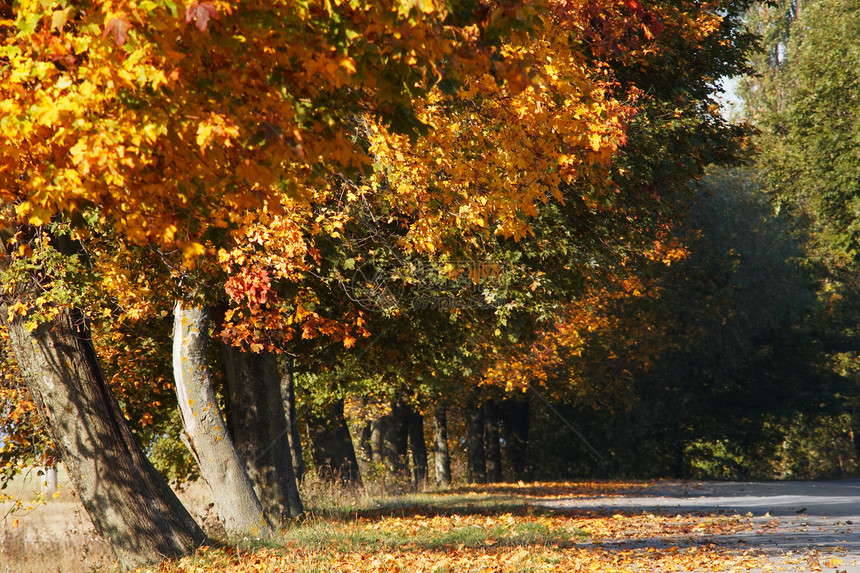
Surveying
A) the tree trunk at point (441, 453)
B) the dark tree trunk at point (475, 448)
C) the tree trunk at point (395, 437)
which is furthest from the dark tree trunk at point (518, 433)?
the tree trunk at point (395, 437)

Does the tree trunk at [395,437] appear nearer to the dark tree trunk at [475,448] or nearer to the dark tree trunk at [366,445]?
the dark tree trunk at [366,445]

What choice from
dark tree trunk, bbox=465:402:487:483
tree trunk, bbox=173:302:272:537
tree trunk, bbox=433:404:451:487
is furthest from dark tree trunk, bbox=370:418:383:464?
tree trunk, bbox=173:302:272:537

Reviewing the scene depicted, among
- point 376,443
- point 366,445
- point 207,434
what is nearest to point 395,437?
point 376,443

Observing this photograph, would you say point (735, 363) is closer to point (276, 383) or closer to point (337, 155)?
point (276, 383)

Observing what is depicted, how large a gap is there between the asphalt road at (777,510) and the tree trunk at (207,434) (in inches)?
202

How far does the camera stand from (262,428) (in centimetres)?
1289

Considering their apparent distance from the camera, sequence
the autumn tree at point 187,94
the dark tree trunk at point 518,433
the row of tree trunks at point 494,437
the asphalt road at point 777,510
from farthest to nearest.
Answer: the dark tree trunk at point 518,433 < the row of tree trunks at point 494,437 < the asphalt road at point 777,510 < the autumn tree at point 187,94

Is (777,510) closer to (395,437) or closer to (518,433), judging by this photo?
(395,437)

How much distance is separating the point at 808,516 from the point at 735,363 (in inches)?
653

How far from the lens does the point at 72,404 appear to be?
859cm

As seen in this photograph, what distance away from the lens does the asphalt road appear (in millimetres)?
9578

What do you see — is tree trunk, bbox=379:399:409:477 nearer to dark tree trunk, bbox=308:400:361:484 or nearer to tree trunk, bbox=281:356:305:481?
dark tree trunk, bbox=308:400:361:484

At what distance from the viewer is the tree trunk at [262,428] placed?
12.7 metres

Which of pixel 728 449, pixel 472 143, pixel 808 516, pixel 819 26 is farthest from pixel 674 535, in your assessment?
pixel 728 449
